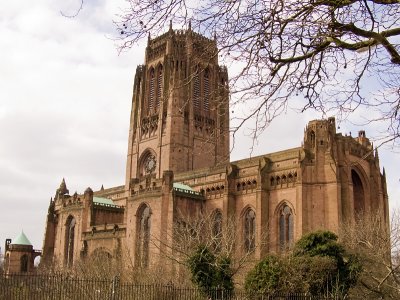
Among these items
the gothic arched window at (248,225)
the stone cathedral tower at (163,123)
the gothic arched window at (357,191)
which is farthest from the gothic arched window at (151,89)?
the gothic arched window at (357,191)

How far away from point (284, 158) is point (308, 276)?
23.5 meters

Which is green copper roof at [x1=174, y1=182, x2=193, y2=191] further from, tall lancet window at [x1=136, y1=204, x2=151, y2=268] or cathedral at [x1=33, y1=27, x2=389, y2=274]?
tall lancet window at [x1=136, y1=204, x2=151, y2=268]

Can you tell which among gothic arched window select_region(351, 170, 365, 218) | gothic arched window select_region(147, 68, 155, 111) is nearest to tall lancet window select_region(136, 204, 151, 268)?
gothic arched window select_region(351, 170, 365, 218)

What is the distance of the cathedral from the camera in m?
44.5

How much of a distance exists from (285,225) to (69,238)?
91.6 feet

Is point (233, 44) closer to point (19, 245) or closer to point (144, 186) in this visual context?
point (144, 186)

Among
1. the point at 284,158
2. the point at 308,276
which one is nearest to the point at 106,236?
the point at 284,158

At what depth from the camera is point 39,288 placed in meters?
19.3

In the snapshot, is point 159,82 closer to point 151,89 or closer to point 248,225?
point 151,89

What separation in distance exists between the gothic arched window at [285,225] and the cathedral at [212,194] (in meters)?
0.09

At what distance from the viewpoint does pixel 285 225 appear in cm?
4719

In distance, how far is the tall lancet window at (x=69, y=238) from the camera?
62.4 metres

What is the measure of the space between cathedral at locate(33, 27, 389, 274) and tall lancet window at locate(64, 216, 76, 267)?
0.39ft

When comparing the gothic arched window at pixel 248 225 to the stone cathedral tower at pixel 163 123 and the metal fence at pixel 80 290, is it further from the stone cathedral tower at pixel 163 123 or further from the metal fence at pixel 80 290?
the metal fence at pixel 80 290
